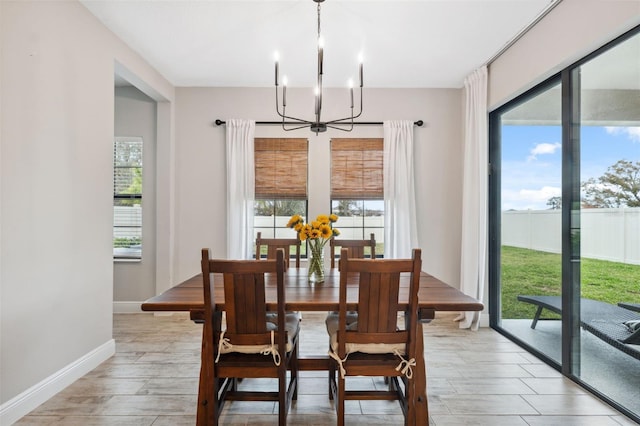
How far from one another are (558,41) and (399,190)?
79.9 inches

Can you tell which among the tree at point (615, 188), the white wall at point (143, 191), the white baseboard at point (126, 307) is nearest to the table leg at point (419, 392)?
the tree at point (615, 188)

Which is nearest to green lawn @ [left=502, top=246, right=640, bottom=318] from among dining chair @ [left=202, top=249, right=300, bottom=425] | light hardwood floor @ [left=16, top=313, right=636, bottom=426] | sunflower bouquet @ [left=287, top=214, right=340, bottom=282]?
light hardwood floor @ [left=16, top=313, right=636, bottom=426]

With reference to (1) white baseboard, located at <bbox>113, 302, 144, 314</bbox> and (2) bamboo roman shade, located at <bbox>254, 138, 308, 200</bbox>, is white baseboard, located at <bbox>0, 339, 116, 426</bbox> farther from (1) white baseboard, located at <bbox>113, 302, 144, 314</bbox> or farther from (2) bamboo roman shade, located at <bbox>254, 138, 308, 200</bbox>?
(2) bamboo roman shade, located at <bbox>254, 138, 308, 200</bbox>

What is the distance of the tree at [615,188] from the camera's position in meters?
2.03

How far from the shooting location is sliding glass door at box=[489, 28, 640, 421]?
207cm

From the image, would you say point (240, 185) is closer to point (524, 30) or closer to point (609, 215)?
point (524, 30)

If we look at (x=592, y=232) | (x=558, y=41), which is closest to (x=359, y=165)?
(x=558, y=41)

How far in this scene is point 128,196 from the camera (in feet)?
13.8

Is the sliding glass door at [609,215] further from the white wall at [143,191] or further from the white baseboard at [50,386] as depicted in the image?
the white wall at [143,191]

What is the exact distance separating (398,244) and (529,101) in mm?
1977

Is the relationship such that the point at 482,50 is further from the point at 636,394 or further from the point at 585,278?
the point at 636,394

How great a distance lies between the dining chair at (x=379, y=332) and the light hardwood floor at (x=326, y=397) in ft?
1.41

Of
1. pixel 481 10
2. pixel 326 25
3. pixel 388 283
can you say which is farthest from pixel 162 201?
pixel 481 10

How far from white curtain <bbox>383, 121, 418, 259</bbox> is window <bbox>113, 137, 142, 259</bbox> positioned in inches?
123
